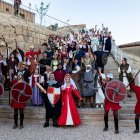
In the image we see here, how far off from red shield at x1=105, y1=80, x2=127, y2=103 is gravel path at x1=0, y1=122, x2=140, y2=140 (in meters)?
0.83

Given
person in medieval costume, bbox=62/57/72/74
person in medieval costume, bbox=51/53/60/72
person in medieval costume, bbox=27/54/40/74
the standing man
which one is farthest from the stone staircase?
the standing man

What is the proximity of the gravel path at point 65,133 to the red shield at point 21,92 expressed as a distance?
76 centimetres

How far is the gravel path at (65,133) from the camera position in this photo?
7.95m

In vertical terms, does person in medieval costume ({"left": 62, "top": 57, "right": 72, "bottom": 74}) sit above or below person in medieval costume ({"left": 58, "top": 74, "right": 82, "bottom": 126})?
above

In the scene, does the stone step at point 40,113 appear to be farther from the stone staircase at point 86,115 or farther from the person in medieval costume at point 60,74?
the person in medieval costume at point 60,74

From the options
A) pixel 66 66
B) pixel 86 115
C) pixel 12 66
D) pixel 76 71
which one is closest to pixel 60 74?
pixel 76 71

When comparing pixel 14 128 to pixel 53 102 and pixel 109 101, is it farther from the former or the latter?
pixel 109 101

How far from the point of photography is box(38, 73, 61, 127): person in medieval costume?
30.1ft

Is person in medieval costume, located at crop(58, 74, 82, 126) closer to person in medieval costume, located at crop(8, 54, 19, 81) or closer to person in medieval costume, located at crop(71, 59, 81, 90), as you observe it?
person in medieval costume, located at crop(71, 59, 81, 90)

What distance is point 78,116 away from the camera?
918cm

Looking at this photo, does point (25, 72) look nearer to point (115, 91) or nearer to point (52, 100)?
point (52, 100)

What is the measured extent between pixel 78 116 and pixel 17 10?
1063 centimetres

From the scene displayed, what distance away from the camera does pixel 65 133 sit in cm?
842

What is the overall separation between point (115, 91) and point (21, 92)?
96.2 inches
